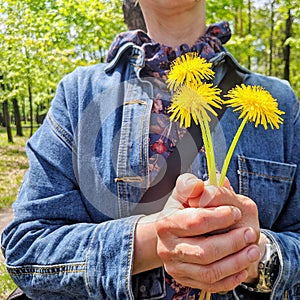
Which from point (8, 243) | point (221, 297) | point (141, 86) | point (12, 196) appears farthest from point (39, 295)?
point (12, 196)

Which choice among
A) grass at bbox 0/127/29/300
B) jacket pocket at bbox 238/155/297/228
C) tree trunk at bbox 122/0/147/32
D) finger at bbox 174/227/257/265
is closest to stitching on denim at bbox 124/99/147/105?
jacket pocket at bbox 238/155/297/228

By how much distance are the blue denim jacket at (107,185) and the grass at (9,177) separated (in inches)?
149

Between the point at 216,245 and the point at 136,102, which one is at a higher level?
the point at 136,102

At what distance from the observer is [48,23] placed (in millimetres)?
7719

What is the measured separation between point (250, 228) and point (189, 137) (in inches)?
19.4

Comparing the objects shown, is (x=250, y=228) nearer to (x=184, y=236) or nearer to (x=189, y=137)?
(x=184, y=236)

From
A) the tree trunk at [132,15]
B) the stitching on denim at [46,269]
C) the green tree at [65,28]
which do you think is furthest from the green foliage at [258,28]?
the stitching on denim at [46,269]

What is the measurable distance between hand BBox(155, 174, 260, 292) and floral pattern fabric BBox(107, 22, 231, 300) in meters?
0.36

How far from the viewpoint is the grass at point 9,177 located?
4.93 meters

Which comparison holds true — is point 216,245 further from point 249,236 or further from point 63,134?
point 63,134

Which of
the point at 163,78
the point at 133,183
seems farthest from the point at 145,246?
the point at 163,78

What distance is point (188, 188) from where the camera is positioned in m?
0.97

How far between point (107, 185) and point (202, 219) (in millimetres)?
546

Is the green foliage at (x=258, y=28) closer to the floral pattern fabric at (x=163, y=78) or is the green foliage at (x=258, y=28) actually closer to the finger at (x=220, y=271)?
the floral pattern fabric at (x=163, y=78)
